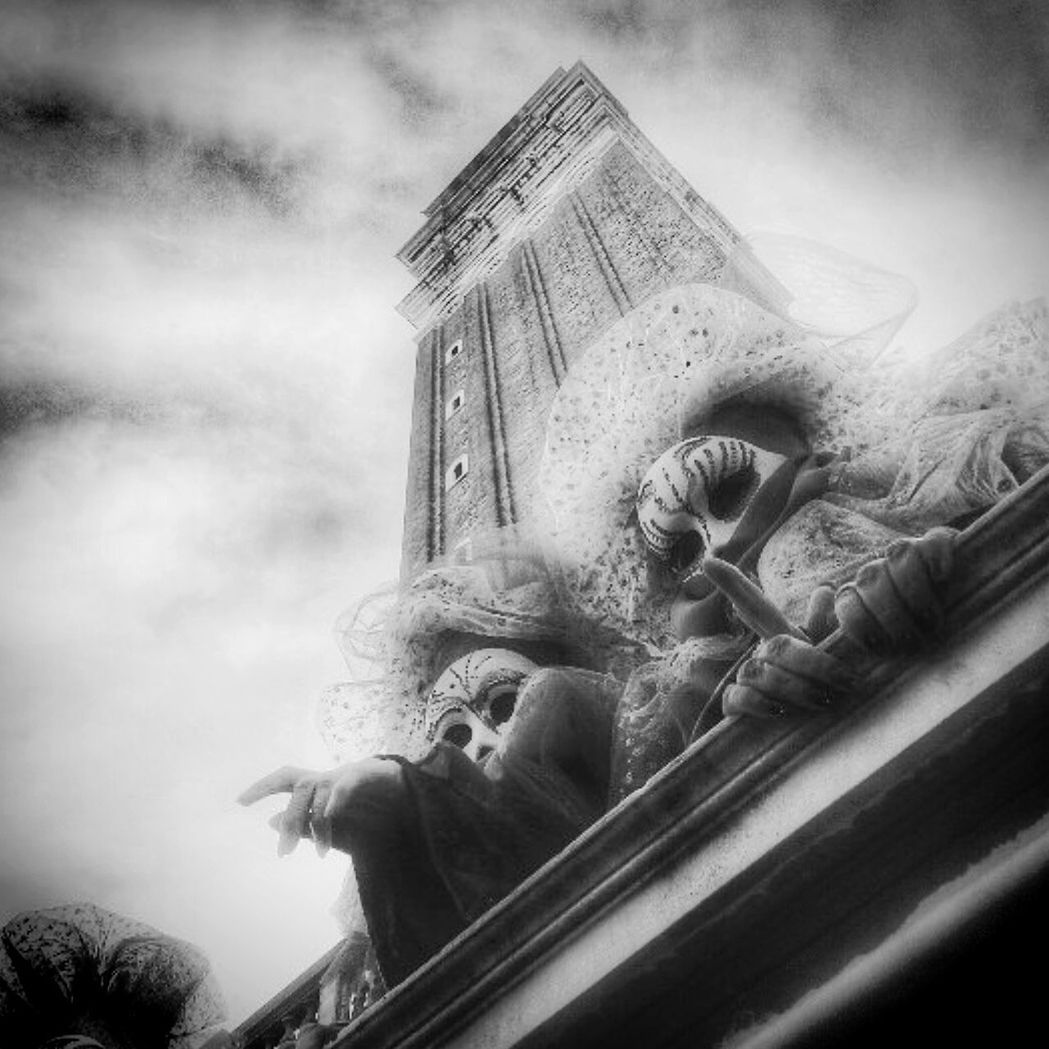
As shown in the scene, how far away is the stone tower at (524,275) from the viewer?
8.60 meters

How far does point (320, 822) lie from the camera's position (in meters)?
2.23

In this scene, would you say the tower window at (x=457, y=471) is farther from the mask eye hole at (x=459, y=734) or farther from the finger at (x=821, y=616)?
the finger at (x=821, y=616)

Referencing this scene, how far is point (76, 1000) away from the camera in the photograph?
11.2 feet

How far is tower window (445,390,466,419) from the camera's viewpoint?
434 inches

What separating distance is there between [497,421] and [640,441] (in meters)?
6.26

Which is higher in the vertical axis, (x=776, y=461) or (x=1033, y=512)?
(x=776, y=461)

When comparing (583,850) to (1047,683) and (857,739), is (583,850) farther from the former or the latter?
(1047,683)

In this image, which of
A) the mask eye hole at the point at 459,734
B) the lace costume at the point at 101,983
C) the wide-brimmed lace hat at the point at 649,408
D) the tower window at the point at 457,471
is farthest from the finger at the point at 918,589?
the tower window at the point at 457,471

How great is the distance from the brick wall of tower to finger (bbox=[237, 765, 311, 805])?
15.0 feet

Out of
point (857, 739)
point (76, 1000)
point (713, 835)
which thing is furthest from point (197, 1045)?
point (857, 739)

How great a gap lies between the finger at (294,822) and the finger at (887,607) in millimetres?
1426

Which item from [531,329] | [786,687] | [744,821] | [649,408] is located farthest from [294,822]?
[531,329]

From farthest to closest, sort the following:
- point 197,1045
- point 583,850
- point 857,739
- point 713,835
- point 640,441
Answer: point 197,1045 < point 640,441 < point 583,850 < point 713,835 < point 857,739

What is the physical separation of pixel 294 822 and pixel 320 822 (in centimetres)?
7
